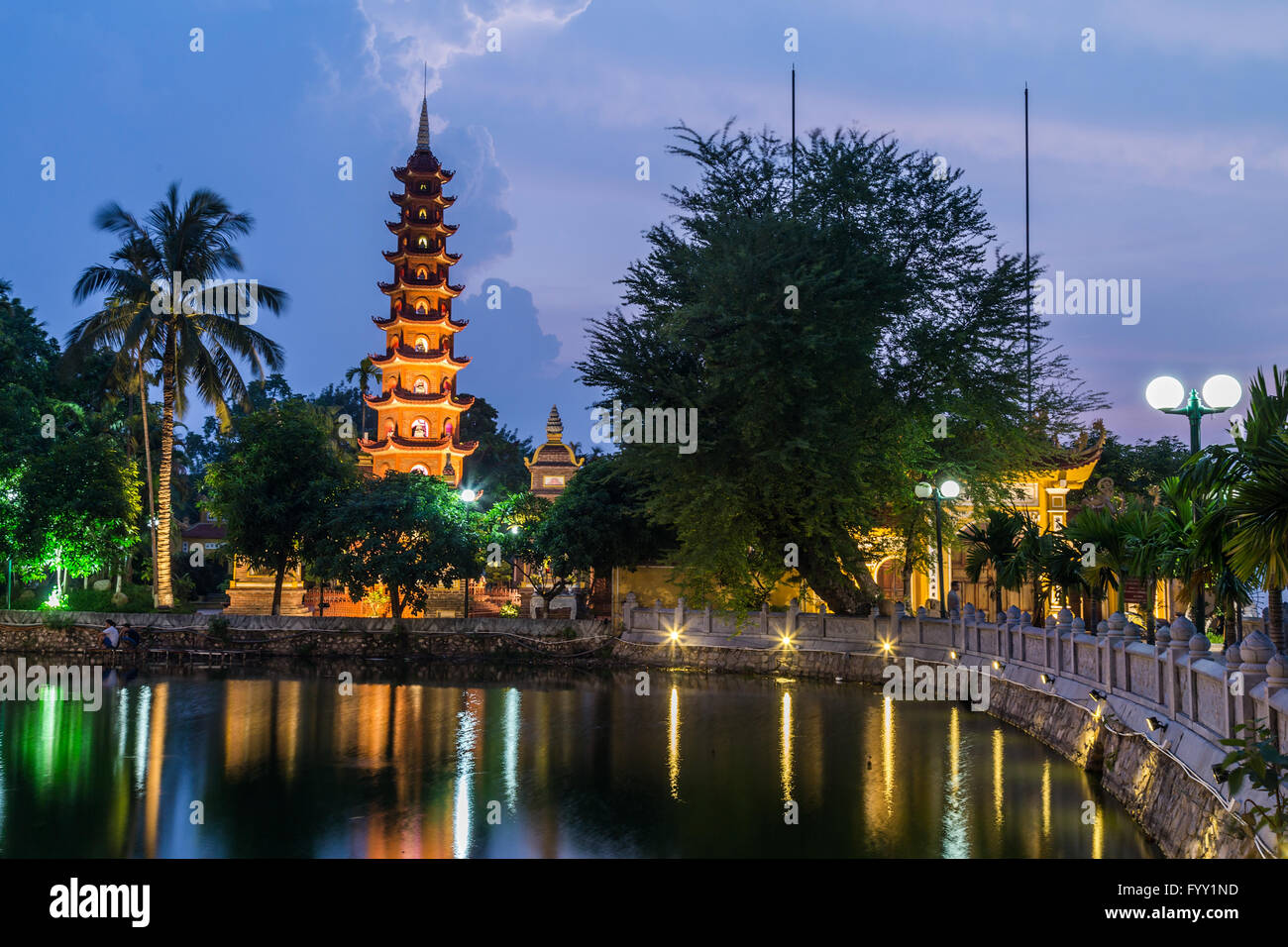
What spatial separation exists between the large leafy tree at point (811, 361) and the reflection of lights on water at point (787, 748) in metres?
4.67

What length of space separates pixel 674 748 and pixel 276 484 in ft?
79.6

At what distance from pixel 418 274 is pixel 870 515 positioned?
35320mm

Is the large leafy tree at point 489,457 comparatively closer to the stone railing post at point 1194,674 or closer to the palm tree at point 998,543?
the palm tree at point 998,543

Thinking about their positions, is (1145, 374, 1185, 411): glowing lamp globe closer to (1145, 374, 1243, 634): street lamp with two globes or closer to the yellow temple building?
(1145, 374, 1243, 634): street lamp with two globes

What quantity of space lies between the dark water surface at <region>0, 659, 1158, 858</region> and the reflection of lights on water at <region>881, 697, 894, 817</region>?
0.19ft

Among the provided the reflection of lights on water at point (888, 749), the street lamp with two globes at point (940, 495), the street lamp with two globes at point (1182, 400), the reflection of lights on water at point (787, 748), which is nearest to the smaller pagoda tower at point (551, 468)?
the street lamp with two globes at point (940, 495)

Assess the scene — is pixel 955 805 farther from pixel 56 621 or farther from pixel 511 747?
pixel 56 621

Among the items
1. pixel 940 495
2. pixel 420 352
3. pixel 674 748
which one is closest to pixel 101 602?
pixel 420 352

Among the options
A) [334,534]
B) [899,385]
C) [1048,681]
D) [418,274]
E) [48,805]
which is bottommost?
[48,805]

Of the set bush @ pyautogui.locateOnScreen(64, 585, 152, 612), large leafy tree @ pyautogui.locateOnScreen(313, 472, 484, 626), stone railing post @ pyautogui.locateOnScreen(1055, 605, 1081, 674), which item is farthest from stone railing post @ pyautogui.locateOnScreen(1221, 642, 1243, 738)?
bush @ pyautogui.locateOnScreen(64, 585, 152, 612)

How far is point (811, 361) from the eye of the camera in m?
24.8

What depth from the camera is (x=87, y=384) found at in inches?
1789
